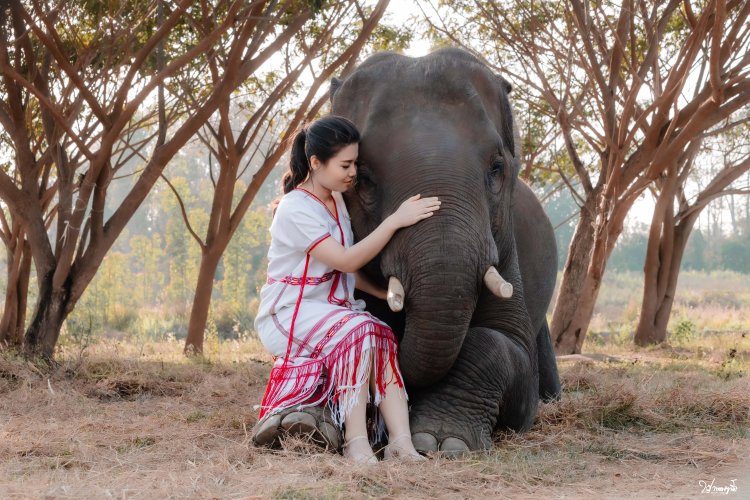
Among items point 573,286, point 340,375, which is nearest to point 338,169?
point 340,375

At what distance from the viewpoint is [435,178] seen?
4781mm

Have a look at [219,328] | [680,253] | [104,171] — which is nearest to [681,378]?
[104,171]

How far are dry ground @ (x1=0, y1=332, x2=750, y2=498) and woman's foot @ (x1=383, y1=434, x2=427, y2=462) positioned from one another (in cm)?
14

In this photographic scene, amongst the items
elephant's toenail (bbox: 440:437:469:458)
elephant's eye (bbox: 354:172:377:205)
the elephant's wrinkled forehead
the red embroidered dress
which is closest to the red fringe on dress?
the red embroidered dress

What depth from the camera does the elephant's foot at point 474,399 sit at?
15.8 ft

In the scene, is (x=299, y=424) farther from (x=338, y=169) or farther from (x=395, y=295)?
(x=338, y=169)

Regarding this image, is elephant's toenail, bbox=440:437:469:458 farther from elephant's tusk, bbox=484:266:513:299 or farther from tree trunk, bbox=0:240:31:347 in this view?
tree trunk, bbox=0:240:31:347

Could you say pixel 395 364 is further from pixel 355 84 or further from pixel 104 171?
pixel 104 171

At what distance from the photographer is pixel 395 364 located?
4.86 m

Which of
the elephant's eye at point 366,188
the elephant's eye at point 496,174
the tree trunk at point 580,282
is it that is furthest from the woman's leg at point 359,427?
the tree trunk at point 580,282

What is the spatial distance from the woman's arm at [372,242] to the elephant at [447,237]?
61 mm

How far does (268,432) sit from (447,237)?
4.08 feet

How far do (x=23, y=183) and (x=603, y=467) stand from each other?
→ 7134 mm

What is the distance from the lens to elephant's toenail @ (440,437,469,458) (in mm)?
4652
